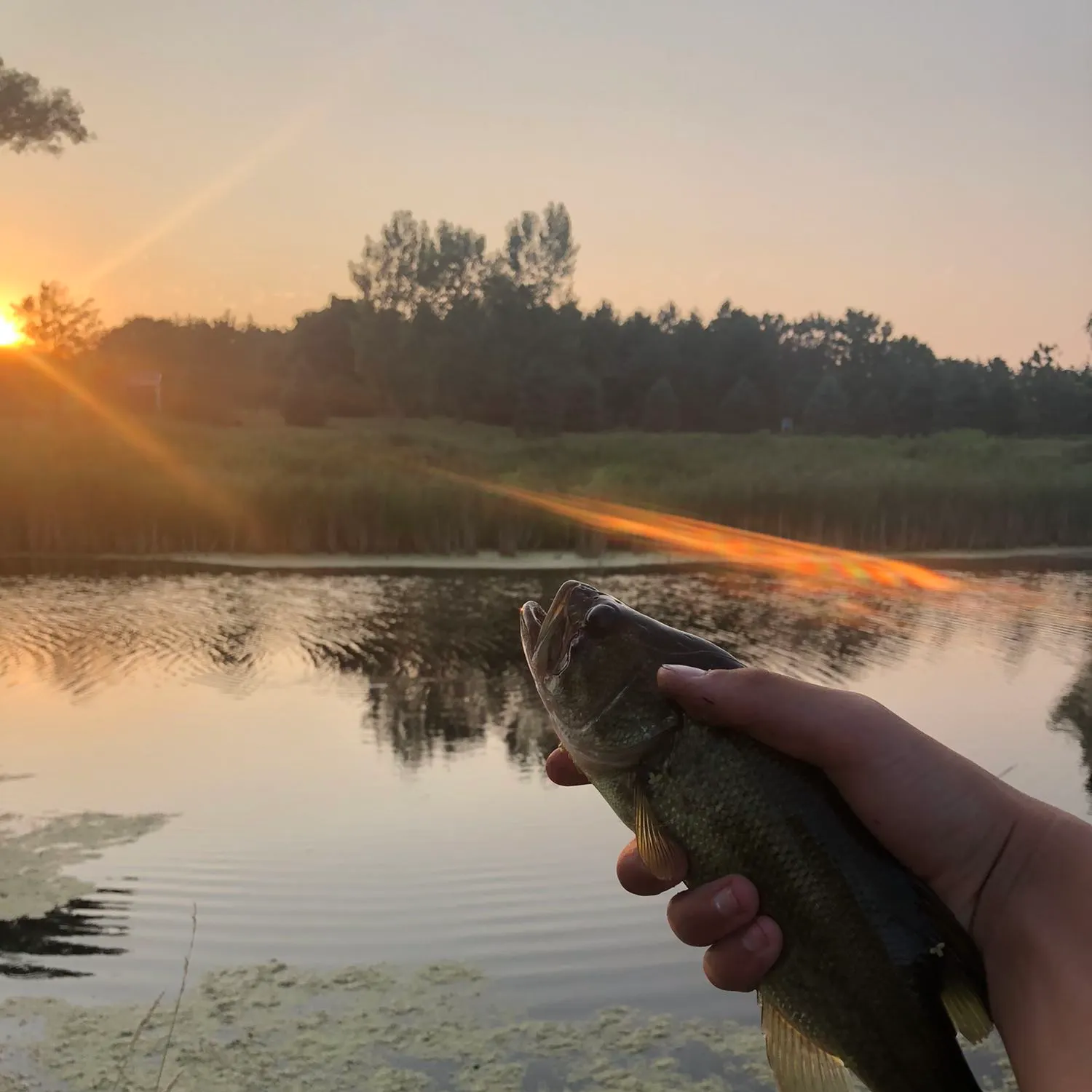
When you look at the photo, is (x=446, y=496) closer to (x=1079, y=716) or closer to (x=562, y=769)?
(x=1079, y=716)

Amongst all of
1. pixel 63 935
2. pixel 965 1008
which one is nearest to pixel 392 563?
pixel 63 935

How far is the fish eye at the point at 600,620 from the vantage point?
6.30 ft

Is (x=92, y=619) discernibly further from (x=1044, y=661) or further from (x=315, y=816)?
(x=1044, y=661)

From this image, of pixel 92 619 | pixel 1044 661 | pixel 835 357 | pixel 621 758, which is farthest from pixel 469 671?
pixel 835 357

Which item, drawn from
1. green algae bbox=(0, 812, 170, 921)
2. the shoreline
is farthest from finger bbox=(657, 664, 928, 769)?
the shoreline

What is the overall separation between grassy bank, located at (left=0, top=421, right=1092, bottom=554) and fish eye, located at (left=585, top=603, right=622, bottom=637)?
38.0 feet

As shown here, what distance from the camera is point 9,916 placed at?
4.19 metres

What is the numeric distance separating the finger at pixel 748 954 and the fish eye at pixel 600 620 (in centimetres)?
54

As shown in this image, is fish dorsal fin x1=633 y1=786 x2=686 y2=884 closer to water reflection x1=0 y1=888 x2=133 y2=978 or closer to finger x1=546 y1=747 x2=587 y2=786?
finger x1=546 y1=747 x2=587 y2=786

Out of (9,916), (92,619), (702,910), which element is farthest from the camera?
(92,619)

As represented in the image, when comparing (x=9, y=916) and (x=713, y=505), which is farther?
(x=713, y=505)

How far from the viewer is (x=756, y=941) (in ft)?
Answer: 5.89

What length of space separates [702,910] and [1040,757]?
5.13m

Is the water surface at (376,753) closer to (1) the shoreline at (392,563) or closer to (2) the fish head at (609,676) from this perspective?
(1) the shoreline at (392,563)
